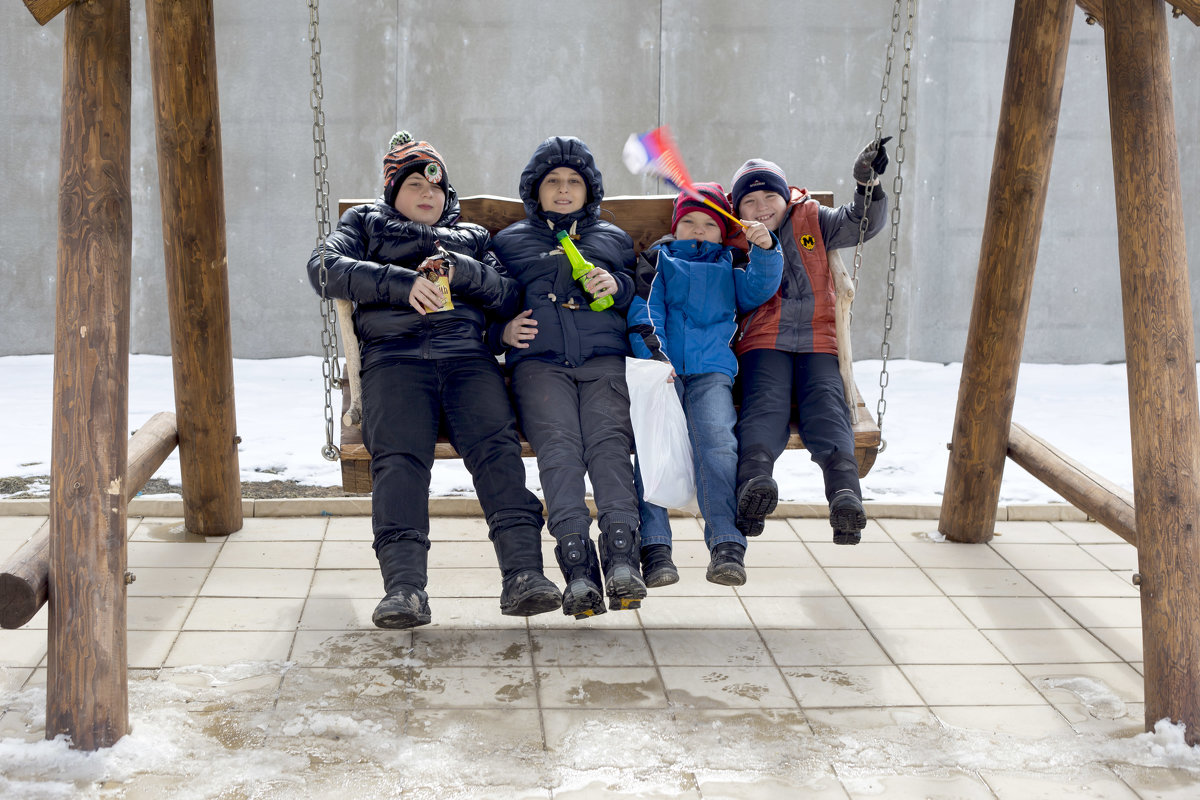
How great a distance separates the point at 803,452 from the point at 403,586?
4.20 m

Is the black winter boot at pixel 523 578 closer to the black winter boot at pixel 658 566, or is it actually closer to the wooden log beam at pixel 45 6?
the black winter boot at pixel 658 566

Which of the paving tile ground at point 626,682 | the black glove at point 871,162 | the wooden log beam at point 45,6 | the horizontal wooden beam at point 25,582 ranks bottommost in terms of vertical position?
the paving tile ground at point 626,682

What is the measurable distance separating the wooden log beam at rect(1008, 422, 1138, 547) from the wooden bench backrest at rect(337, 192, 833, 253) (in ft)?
4.55

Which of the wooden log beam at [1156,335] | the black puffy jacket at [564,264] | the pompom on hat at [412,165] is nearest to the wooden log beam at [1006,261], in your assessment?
the wooden log beam at [1156,335]

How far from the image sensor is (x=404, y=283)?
11.8ft

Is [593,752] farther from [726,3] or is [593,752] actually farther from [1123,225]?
[726,3]

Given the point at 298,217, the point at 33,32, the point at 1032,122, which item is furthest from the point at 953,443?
the point at 33,32

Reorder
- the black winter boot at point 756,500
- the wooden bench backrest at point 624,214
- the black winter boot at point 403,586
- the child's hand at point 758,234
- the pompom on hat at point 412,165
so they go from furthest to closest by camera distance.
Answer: the wooden bench backrest at point 624,214 < the pompom on hat at point 412,165 < the child's hand at point 758,234 < the black winter boot at point 756,500 < the black winter boot at point 403,586

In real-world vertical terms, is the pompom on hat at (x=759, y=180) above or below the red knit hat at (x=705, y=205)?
above

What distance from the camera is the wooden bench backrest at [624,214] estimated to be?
13.9 ft

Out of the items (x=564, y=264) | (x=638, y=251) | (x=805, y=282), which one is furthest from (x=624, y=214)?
(x=805, y=282)

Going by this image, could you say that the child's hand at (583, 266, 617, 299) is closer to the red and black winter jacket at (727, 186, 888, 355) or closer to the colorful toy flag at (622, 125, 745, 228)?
the colorful toy flag at (622, 125, 745, 228)

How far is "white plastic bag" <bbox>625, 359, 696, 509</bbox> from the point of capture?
3.49 metres

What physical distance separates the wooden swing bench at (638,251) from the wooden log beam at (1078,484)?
947mm
